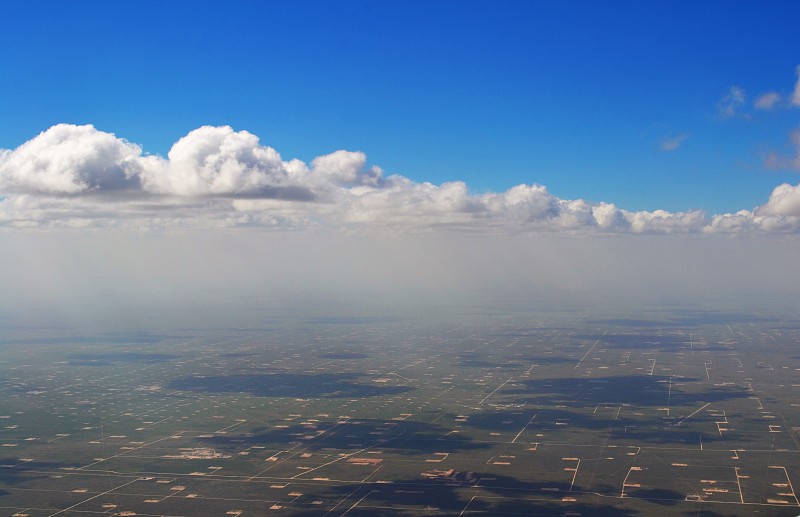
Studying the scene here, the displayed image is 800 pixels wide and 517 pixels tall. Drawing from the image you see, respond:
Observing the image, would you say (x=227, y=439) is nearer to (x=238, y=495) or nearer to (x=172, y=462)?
(x=172, y=462)

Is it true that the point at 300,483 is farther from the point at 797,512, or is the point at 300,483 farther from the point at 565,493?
the point at 797,512

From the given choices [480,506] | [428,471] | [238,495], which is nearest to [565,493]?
[480,506]

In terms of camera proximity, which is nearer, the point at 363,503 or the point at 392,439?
the point at 363,503

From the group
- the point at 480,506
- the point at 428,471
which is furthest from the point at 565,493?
the point at 428,471

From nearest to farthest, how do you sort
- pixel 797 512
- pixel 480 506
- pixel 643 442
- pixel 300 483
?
pixel 797 512 → pixel 480 506 → pixel 300 483 → pixel 643 442

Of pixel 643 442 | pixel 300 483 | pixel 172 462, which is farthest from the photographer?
pixel 643 442

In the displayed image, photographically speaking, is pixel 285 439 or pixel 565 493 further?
pixel 285 439

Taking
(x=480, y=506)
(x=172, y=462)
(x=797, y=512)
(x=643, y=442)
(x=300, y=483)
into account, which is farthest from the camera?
(x=643, y=442)

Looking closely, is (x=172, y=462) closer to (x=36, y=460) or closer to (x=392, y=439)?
(x=36, y=460)

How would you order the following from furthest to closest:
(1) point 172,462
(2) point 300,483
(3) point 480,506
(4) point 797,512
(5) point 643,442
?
(5) point 643,442 < (1) point 172,462 < (2) point 300,483 < (3) point 480,506 < (4) point 797,512
